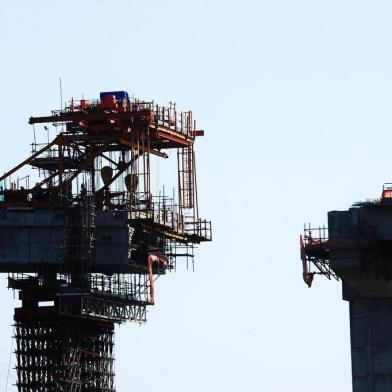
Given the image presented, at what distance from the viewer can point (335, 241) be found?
13488 cm

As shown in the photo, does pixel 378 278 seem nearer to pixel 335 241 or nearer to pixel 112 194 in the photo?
pixel 335 241

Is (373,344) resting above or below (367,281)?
below

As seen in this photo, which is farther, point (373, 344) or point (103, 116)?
point (103, 116)

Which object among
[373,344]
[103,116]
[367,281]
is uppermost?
[103,116]

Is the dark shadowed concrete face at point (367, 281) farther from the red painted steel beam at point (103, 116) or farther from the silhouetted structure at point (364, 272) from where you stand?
the red painted steel beam at point (103, 116)

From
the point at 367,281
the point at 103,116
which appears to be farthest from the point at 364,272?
the point at 103,116

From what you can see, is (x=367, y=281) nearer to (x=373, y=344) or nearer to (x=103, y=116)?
(x=373, y=344)

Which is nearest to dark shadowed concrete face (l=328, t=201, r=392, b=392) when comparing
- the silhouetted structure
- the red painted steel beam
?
the silhouetted structure

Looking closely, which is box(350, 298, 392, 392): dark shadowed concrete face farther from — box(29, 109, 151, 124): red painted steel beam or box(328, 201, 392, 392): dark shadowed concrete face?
box(29, 109, 151, 124): red painted steel beam

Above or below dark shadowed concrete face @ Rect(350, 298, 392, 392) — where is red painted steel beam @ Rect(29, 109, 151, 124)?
above

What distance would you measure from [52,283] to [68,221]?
20.8 ft

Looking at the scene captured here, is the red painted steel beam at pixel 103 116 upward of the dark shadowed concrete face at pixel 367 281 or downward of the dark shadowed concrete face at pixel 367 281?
upward

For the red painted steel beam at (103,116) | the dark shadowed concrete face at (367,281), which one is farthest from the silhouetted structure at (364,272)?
the red painted steel beam at (103,116)

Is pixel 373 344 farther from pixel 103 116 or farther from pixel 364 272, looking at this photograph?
pixel 103 116
